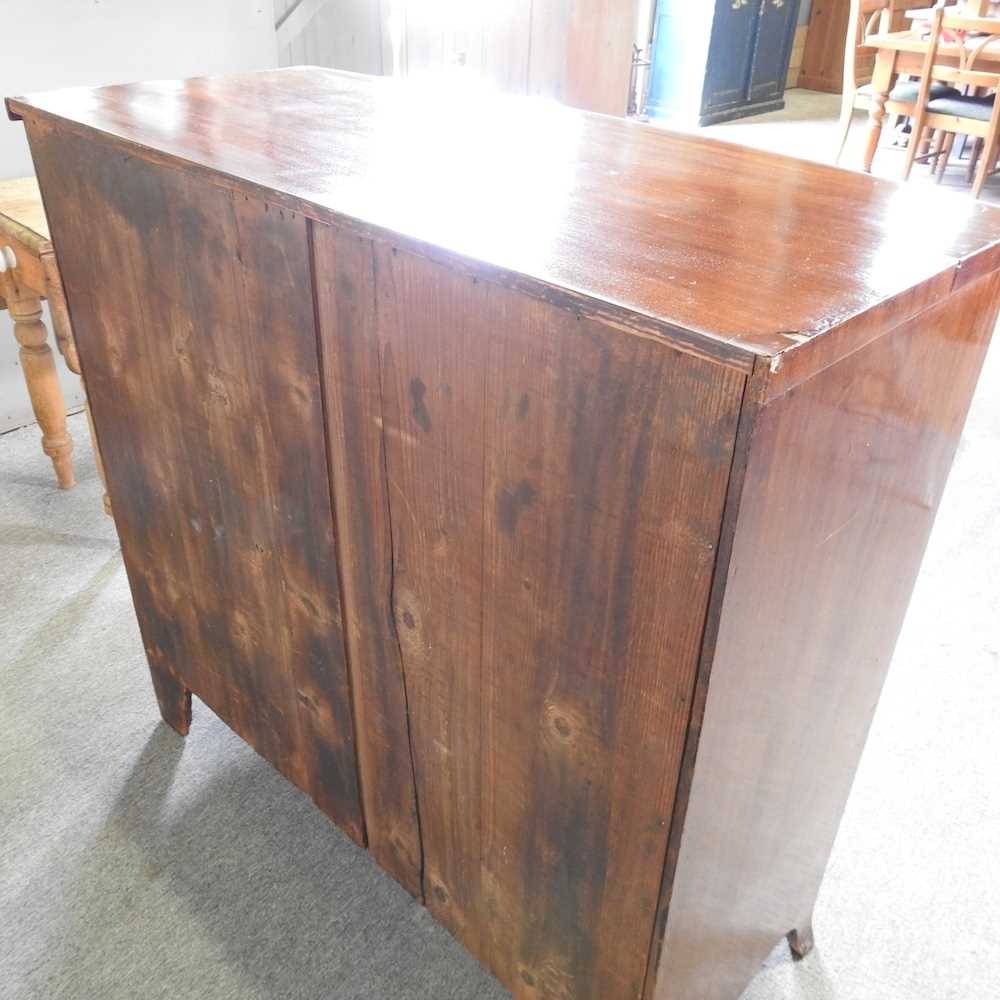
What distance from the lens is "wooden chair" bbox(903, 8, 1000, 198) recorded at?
377 cm

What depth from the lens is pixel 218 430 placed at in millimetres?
1082

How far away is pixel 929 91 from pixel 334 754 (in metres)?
4.09

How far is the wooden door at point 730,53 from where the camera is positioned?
18.3ft

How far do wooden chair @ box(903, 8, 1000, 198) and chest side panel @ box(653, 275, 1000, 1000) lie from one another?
3.52 meters

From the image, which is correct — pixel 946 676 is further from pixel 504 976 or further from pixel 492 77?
pixel 492 77

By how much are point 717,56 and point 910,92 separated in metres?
1.78

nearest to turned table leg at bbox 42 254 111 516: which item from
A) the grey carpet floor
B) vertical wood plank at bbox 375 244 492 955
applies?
the grey carpet floor

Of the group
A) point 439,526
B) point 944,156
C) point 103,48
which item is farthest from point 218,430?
point 944,156

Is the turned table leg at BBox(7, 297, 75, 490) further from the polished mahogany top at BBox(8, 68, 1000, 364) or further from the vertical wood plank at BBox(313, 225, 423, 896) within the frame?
the vertical wood plank at BBox(313, 225, 423, 896)

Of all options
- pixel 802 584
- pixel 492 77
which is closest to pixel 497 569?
pixel 802 584

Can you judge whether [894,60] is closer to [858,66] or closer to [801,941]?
[858,66]

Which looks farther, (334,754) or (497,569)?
(334,754)

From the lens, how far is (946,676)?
1752 mm

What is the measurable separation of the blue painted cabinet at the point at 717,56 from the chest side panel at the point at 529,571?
5.49 meters
